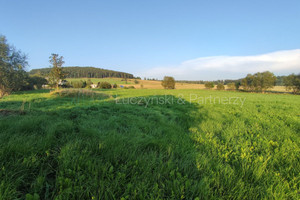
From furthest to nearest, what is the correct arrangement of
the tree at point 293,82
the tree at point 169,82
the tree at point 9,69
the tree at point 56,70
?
the tree at point 169,82 → the tree at point 293,82 → the tree at point 56,70 → the tree at point 9,69

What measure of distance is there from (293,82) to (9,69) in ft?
279

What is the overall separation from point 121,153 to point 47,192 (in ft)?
3.18

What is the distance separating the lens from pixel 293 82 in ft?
160

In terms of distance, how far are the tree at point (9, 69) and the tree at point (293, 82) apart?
272ft

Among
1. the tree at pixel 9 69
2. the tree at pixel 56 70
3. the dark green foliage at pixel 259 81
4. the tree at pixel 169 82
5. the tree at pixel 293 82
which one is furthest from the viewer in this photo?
the tree at pixel 169 82

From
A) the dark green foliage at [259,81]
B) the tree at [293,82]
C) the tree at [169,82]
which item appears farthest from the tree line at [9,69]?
the tree at [293,82]

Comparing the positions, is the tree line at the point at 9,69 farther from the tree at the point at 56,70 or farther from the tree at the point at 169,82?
the tree at the point at 169,82

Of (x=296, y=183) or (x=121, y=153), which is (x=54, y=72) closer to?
(x=121, y=153)

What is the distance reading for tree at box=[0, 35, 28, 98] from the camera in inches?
547

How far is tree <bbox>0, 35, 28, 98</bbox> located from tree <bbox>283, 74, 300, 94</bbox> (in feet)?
272

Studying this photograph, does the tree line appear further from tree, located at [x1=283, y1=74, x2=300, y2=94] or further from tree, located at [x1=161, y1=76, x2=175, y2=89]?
tree, located at [x1=283, y1=74, x2=300, y2=94]

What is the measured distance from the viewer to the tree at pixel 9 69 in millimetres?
13883

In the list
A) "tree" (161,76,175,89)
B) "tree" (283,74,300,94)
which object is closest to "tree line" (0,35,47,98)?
"tree" (161,76,175,89)

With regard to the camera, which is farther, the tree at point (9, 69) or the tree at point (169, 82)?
the tree at point (169, 82)
